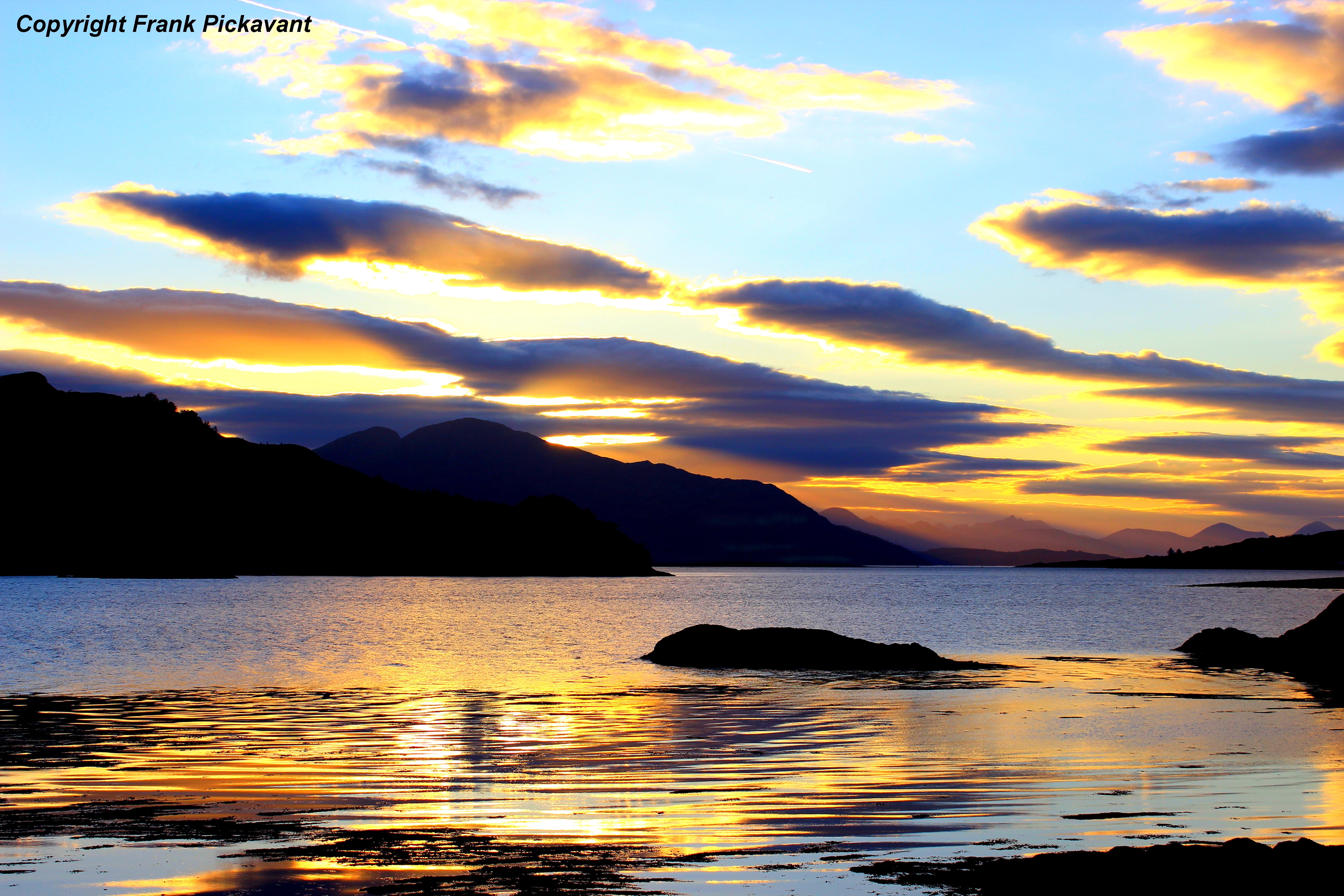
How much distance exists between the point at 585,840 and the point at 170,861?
15.1ft

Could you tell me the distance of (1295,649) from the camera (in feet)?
151

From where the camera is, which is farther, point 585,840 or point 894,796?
point 894,796

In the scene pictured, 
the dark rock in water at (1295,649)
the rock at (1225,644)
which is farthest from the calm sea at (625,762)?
the dark rock in water at (1295,649)

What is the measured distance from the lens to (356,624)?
79.1 meters

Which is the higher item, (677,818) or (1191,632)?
(677,818)

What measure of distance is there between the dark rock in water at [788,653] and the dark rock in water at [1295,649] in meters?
12.4

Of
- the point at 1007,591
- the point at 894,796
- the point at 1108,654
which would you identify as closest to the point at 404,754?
the point at 894,796

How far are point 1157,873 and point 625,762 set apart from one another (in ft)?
37.5

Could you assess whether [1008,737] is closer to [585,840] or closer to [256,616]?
[585,840]

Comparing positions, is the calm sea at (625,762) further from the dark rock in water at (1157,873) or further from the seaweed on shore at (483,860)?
the dark rock in water at (1157,873)

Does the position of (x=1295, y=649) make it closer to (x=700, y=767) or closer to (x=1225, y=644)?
(x=1225, y=644)

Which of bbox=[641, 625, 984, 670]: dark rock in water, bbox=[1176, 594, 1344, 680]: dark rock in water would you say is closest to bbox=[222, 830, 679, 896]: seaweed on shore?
bbox=[641, 625, 984, 670]: dark rock in water

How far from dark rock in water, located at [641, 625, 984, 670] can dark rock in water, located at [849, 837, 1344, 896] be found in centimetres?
3290

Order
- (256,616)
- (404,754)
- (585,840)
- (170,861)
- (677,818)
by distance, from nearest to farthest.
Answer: (170,861), (585,840), (677,818), (404,754), (256,616)
